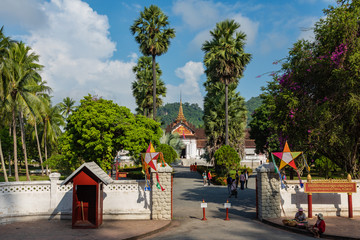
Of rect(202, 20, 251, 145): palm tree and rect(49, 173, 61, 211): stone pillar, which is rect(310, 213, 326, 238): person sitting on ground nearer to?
rect(49, 173, 61, 211): stone pillar

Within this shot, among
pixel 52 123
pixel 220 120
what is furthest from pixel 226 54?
pixel 52 123

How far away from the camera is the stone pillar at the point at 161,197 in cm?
1580

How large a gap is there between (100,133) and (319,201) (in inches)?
700

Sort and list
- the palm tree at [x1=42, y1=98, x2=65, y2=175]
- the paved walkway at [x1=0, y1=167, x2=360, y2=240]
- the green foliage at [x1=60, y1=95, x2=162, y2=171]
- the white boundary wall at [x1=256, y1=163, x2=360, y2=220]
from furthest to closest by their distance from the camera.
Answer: the palm tree at [x1=42, y1=98, x2=65, y2=175], the green foliage at [x1=60, y1=95, x2=162, y2=171], the white boundary wall at [x1=256, y1=163, x2=360, y2=220], the paved walkway at [x1=0, y1=167, x2=360, y2=240]

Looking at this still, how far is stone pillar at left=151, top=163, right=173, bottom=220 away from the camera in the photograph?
15797mm

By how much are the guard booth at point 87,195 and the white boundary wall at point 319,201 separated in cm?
920

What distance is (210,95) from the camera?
4653 centimetres

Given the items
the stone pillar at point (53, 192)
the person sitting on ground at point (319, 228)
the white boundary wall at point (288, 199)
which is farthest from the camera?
the white boundary wall at point (288, 199)

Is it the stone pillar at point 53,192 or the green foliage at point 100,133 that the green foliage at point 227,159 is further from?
the stone pillar at point 53,192

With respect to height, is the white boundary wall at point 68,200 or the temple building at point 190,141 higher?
the temple building at point 190,141

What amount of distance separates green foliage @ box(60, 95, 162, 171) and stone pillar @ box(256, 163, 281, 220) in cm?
1406

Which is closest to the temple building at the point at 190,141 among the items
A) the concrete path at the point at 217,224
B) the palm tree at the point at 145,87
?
the palm tree at the point at 145,87

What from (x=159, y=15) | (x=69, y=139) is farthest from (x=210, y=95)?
(x=69, y=139)

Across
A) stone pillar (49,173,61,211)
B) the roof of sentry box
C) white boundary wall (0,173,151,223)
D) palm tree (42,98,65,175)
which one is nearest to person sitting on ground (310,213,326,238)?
white boundary wall (0,173,151,223)
